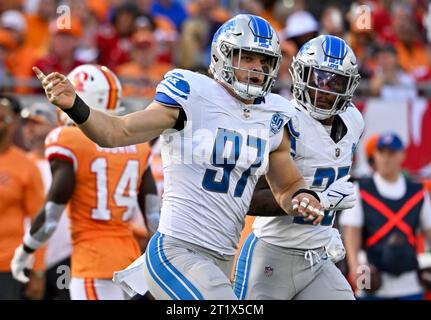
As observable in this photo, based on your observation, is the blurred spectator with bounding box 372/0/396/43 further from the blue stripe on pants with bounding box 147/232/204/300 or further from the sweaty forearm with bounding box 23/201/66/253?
the blue stripe on pants with bounding box 147/232/204/300

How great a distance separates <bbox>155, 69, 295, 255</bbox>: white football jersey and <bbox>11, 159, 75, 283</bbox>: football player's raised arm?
4.43 ft

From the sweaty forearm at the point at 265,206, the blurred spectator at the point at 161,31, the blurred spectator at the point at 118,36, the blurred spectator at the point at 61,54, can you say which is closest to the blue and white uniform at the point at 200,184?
the sweaty forearm at the point at 265,206

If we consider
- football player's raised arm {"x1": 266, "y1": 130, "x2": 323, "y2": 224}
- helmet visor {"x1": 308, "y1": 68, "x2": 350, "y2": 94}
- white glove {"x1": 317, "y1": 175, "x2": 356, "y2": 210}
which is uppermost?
helmet visor {"x1": 308, "y1": 68, "x2": 350, "y2": 94}

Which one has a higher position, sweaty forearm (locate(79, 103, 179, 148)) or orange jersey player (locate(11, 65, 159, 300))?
sweaty forearm (locate(79, 103, 179, 148))

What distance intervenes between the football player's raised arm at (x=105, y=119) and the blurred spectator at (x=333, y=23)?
6.38 m

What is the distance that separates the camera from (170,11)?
1242cm

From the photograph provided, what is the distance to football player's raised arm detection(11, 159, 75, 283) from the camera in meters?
6.27

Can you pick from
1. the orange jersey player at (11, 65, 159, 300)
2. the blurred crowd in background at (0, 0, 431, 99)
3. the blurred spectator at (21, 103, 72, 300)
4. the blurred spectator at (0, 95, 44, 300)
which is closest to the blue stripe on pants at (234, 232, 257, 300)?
the orange jersey player at (11, 65, 159, 300)

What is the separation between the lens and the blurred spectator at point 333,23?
11.1 meters

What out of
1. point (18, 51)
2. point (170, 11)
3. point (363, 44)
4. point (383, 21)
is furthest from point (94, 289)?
point (383, 21)

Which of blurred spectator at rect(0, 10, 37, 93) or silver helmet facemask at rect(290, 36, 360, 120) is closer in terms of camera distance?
silver helmet facemask at rect(290, 36, 360, 120)

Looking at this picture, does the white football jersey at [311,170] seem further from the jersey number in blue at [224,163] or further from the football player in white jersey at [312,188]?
the jersey number in blue at [224,163]
